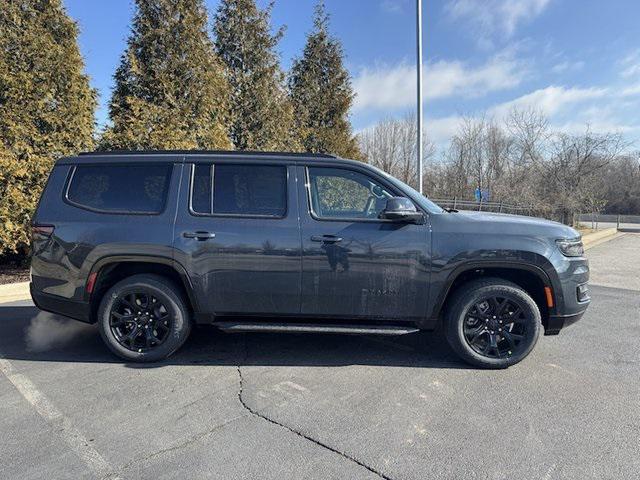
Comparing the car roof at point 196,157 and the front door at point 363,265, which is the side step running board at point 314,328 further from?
the car roof at point 196,157

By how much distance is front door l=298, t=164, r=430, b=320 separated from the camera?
151 inches

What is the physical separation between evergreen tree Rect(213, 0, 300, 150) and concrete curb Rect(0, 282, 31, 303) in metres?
6.17

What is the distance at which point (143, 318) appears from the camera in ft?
13.3

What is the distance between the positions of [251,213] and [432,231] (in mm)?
1686

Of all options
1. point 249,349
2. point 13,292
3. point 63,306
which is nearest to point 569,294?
point 249,349

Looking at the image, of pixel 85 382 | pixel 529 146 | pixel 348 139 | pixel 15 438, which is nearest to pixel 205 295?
pixel 85 382

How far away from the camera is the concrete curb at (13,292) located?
656 centimetres

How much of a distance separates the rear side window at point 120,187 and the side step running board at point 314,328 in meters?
1.37

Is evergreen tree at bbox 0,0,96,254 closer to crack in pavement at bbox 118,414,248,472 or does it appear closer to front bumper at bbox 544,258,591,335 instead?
crack in pavement at bbox 118,414,248,472

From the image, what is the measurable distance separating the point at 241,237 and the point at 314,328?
3.54ft

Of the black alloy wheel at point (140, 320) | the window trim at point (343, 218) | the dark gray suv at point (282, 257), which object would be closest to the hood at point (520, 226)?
the dark gray suv at point (282, 257)

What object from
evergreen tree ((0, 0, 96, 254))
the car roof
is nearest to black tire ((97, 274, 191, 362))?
the car roof

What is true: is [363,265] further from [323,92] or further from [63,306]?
[323,92]

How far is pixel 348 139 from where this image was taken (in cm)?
1459
